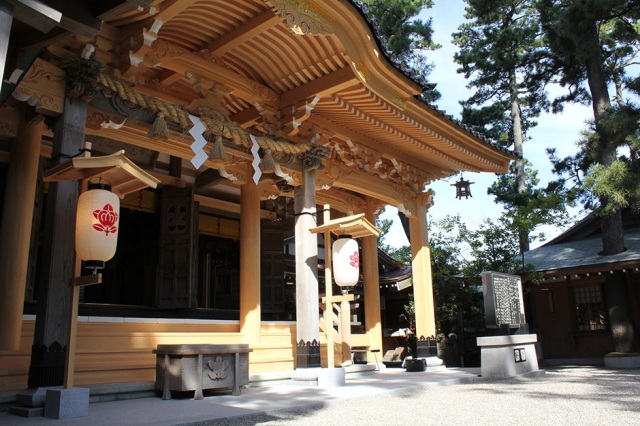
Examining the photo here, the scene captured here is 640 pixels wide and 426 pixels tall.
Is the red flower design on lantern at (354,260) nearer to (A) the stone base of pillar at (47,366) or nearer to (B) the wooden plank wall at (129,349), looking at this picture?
(B) the wooden plank wall at (129,349)

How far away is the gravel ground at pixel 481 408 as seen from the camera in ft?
14.3

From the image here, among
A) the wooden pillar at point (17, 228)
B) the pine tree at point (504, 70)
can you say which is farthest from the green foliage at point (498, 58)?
the wooden pillar at point (17, 228)

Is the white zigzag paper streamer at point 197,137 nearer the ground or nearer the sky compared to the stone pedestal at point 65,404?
nearer the sky

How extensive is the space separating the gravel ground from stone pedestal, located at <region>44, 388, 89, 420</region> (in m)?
1.16

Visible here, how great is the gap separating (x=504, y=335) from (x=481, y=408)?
12.4ft

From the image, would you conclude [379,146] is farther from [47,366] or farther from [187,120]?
[47,366]

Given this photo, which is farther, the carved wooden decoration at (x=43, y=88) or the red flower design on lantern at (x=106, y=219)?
the carved wooden decoration at (x=43, y=88)

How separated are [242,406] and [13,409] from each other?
202 centimetres

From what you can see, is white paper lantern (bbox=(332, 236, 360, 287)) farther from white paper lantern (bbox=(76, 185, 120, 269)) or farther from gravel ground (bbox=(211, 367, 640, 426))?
white paper lantern (bbox=(76, 185, 120, 269))

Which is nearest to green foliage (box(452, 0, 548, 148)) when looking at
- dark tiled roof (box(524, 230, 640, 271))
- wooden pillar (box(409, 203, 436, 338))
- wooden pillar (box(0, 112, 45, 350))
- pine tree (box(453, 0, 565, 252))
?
pine tree (box(453, 0, 565, 252))

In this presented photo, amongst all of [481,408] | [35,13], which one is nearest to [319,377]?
[481,408]

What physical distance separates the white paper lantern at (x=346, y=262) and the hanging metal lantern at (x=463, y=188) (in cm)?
592

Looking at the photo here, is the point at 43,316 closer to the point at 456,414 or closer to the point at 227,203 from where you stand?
the point at 456,414

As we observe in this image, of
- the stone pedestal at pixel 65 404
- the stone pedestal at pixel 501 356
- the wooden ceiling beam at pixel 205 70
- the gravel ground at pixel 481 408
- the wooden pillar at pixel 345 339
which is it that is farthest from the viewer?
the wooden pillar at pixel 345 339
